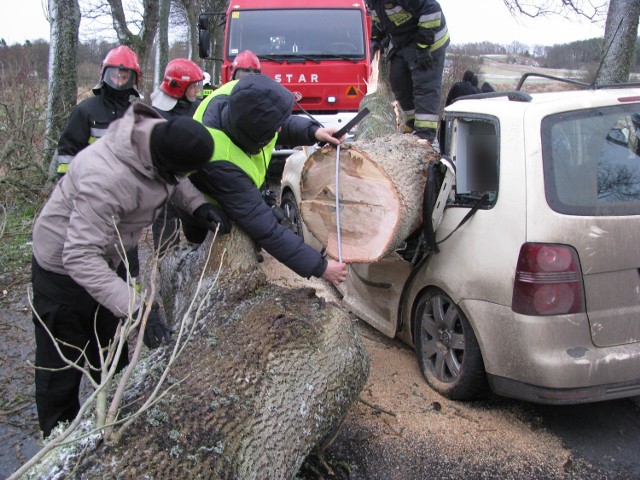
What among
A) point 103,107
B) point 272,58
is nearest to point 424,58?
point 103,107

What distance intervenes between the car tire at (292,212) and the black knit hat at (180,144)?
120 inches

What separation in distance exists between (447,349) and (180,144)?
5.86 feet

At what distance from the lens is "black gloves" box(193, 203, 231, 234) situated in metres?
2.81

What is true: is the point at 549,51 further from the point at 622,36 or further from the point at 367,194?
the point at 367,194

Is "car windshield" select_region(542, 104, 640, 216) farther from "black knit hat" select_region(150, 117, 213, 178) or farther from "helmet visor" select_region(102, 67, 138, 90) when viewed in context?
"helmet visor" select_region(102, 67, 138, 90)

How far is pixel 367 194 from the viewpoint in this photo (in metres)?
3.19

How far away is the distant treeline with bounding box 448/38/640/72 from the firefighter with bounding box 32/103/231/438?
571 inches

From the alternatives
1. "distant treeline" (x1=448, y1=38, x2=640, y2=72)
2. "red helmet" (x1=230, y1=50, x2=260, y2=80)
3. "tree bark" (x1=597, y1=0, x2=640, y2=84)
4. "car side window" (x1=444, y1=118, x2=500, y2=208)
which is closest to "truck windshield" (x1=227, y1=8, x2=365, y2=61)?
"red helmet" (x1=230, y1=50, x2=260, y2=80)

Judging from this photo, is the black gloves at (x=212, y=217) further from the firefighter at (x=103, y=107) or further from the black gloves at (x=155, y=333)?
the firefighter at (x=103, y=107)

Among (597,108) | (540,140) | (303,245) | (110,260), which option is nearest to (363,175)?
(303,245)

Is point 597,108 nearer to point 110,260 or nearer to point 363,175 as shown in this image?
point 363,175

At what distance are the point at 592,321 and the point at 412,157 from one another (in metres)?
1.25

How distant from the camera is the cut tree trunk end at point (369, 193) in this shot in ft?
10.1

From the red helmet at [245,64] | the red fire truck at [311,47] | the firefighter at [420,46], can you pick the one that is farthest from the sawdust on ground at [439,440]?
the red fire truck at [311,47]
